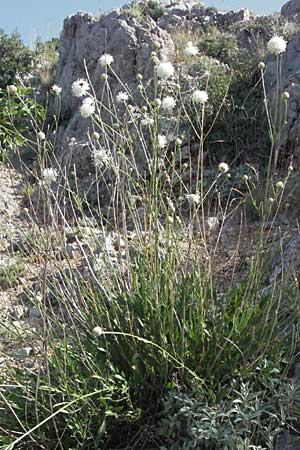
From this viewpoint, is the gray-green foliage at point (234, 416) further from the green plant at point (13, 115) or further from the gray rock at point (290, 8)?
the gray rock at point (290, 8)

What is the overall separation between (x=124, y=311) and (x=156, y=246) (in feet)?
1.32

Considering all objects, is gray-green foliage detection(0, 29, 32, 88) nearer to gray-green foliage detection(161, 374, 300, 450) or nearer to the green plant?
the green plant

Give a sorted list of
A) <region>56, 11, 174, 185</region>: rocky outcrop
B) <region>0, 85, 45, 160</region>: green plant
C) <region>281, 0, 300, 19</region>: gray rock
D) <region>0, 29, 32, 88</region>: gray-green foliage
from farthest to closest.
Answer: <region>0, 29, 32, 88</region>: gray-green foliage → <region>281, 0, 300, 19</region>: gray rock → <region>56, 11, 174, 185</region>: rocky outcrop → <region>0, 85, 45, 160</region>: green plant

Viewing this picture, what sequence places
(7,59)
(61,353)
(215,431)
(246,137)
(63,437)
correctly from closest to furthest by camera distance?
(215,431) → (63,437) → (61,353) → (246,137) → (7,59)

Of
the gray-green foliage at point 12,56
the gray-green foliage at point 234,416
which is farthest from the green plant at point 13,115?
the gray-green foliage at point 12,56

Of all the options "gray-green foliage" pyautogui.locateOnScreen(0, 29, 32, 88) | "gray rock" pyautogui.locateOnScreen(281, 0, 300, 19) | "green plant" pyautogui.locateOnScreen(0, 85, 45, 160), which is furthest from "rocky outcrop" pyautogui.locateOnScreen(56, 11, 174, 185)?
"gray-green foliage" pyautogui.locateOnScreen(0, 29, 32, 88)

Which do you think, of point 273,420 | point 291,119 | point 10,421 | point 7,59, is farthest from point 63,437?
point 7,59

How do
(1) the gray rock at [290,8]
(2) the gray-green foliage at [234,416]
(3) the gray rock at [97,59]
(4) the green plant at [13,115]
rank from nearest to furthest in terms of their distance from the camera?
(2) the gray-green foliage at [234,416]
(4) the green plant at [13,115]
(3) the gray rock at [97,59]
(1) the gray rock at [290,8]

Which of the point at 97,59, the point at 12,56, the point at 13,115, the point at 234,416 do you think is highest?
the point at 12,56

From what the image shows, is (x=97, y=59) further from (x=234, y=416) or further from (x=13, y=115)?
(x=234, y=416)

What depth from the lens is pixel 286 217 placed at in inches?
169

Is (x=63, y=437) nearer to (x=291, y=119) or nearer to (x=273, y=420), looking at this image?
(x=273, y=420)

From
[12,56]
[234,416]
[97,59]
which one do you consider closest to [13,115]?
[97,59]

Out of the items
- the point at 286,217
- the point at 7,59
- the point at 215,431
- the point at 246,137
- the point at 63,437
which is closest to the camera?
the point at 215,431
